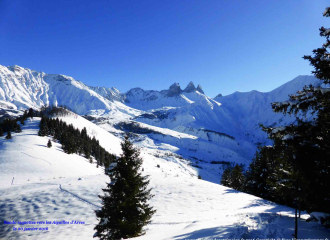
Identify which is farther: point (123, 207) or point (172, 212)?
point (172, 212)

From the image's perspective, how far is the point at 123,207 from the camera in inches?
448

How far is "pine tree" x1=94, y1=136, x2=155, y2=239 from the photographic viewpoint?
36.1 ft

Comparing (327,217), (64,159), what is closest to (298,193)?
(327,217)

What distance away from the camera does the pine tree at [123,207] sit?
11016 millimetres

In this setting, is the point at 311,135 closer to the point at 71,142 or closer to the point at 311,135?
the point at 311,135

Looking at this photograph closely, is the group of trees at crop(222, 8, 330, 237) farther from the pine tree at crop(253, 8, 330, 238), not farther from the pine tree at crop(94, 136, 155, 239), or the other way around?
the pine tree at crop(94, 136, 155, 239)

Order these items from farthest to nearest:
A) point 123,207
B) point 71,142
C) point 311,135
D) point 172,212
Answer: point 71,142
point 172,212
point 123,207
point 311,135

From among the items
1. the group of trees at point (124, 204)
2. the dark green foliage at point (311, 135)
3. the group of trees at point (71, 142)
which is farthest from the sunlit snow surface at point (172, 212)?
the group of trees at point (71, 142)

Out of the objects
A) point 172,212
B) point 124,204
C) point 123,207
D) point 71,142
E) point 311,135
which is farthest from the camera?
point 71,142

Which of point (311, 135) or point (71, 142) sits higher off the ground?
point (311, 135)

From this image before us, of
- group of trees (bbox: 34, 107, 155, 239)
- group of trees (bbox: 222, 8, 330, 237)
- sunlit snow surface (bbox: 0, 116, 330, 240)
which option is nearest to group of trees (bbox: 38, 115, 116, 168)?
sunlit snow surface (bbox: 0, 116, 330, 240)

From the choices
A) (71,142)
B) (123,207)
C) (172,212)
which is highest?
(123,207)

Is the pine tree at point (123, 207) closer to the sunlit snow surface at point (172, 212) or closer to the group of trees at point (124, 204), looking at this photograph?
the group of trees at point (124, 204)

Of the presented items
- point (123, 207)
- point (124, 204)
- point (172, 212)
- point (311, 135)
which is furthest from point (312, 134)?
point (172, 212)
